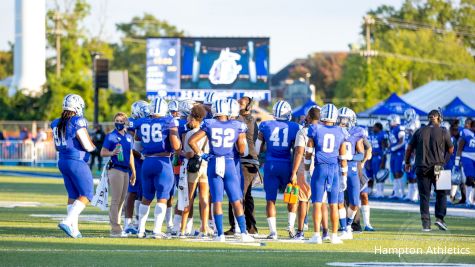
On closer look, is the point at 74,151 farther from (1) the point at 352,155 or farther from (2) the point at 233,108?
(1) the point at 352,155

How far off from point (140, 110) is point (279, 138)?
2198mm

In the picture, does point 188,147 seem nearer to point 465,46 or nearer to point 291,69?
point 465,46

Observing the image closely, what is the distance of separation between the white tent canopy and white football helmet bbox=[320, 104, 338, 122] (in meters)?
24.8

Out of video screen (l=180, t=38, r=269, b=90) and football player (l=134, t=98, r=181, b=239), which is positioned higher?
video screen (l=180, t=38, r=269, b=90)

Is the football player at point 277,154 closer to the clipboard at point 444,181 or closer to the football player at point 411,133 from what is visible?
the clipboard at point 444,181

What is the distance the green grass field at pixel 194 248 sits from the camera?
1452 cm

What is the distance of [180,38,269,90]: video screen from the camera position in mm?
43031

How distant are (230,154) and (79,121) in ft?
7.42

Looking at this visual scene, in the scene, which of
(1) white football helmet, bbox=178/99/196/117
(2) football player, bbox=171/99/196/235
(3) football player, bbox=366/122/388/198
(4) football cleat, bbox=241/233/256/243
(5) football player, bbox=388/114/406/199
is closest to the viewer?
(4) football cleat, bbox=241/233/256/243

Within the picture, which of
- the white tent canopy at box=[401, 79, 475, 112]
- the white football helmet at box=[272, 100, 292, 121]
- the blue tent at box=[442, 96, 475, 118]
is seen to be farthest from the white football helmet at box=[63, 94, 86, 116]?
the white tent canopy at box=[401, 79, 475, 112]

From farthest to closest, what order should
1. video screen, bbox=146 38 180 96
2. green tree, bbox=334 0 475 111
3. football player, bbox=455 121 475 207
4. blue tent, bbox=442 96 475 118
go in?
1. green tree, bbox=334 0 475 111
2. video screen, bbox=146 38 180 96
3. blue tent, bbox=442 96 475 118
4. football player, bbox=455 121 475 207

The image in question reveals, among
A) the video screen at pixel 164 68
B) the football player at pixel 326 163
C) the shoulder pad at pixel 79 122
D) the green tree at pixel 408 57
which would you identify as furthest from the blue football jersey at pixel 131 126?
the green tree at pixel 408 57

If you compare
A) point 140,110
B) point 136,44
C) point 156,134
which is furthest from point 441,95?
point 136,44

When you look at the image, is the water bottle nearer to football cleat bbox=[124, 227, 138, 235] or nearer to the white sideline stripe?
football cleat bbox=[124, 227, 138, 235]
